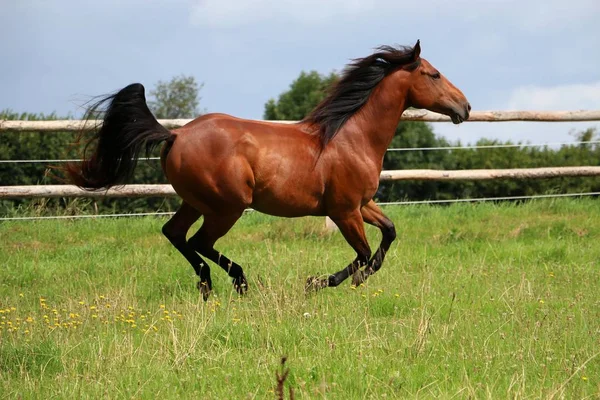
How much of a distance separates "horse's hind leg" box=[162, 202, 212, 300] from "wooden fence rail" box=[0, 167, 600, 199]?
9.00 ft

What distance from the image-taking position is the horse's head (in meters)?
7.39

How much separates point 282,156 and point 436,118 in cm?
499

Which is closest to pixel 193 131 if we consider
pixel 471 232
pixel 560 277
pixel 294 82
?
pixel 560 277

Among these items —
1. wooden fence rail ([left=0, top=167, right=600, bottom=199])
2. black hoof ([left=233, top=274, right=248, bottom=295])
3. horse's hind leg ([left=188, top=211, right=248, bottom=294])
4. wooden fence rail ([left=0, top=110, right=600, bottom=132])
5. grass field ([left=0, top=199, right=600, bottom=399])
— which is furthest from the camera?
wooden fence rail ([left=0, top=110, right=600, bottom=132])

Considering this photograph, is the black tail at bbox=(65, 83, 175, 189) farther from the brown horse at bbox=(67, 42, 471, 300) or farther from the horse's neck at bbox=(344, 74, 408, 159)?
the horse's neck at bbox=(344, 74, 408, 159)

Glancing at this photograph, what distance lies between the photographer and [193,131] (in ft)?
21.5

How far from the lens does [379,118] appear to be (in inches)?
287

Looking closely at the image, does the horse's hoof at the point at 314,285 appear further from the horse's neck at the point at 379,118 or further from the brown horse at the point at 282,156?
the horse's neck at the point at 379,118

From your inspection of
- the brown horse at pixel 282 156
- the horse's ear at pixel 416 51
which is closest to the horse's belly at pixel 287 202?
the brown horse at pixel 282 156

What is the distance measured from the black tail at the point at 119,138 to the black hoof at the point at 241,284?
121cm

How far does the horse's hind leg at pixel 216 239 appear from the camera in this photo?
6.70 meters

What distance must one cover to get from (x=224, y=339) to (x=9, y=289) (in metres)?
3.42

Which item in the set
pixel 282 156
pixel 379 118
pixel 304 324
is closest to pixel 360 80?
pixel 379 118

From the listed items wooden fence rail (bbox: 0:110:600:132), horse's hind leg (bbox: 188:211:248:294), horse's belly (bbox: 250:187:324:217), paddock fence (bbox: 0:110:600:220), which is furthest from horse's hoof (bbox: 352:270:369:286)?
wooden fence rail (bbox: 0:110:600:132)
